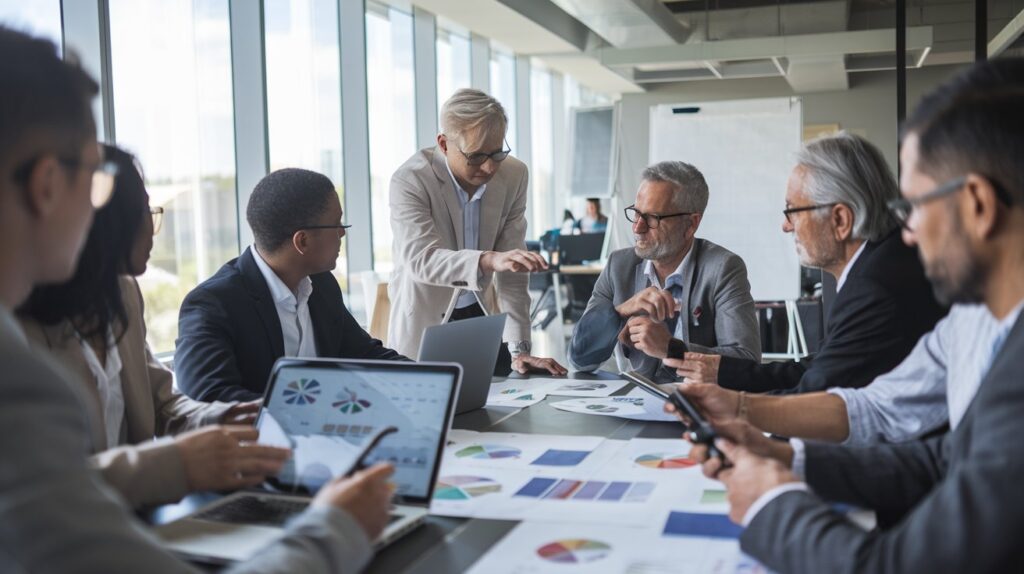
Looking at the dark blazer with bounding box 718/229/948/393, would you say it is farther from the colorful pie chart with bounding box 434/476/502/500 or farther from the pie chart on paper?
the pie chart on paper

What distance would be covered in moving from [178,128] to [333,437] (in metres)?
3.99

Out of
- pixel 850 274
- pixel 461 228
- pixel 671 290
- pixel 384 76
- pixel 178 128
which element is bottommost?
pixel 671 290

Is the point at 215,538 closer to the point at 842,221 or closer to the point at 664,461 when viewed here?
the point at 664,461

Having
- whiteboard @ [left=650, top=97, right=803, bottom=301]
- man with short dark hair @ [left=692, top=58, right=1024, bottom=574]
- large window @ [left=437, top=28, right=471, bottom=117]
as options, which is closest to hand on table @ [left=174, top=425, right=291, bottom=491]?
man with short dark hair @ [left=692, top=58, right=1024, bottom=574]

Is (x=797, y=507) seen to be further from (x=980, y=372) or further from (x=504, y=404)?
(x=504, y=404)

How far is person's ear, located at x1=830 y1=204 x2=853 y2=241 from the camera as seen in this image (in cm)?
212

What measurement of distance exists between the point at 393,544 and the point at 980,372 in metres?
0.87

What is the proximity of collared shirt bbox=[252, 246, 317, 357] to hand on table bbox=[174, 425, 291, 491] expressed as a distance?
0.93 metres

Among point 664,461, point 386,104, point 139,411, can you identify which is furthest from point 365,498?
point 386,104

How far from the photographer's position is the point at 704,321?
114 inches

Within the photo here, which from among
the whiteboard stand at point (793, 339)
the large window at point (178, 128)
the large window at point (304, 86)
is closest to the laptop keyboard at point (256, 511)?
the large window at point (178, 128)

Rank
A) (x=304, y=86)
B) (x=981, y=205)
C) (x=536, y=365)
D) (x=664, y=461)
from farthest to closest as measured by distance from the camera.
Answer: (x=304, y=86)
(x=536, y=365)
(x=664, y=461)
(x=981, y=205)

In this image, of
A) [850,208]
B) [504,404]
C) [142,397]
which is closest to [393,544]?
[142,397]

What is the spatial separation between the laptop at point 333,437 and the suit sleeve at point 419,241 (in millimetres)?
1455
